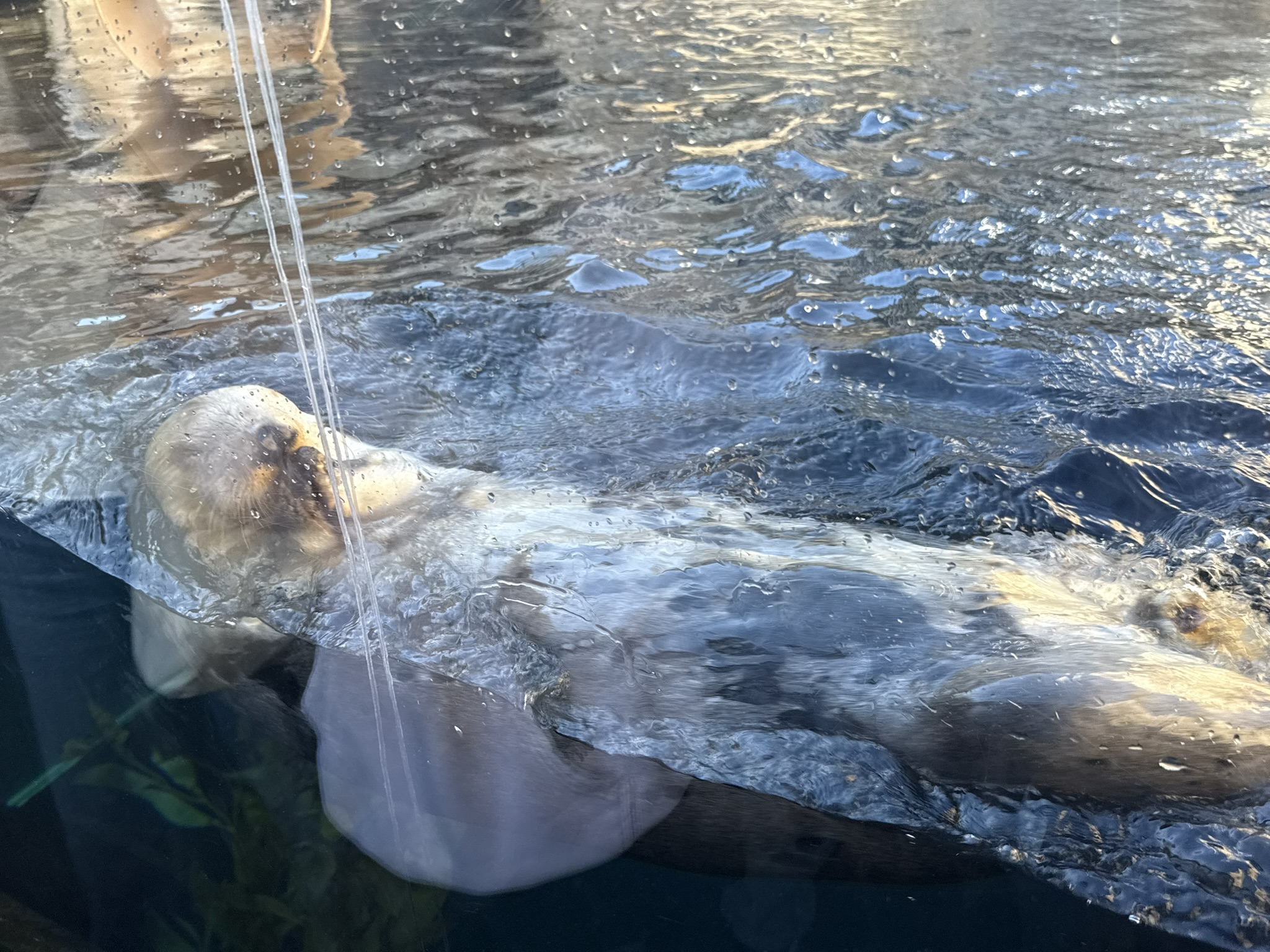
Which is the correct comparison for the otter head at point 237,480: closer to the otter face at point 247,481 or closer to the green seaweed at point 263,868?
the otter face at point 247,481

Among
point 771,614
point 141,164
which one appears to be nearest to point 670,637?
point 771,614

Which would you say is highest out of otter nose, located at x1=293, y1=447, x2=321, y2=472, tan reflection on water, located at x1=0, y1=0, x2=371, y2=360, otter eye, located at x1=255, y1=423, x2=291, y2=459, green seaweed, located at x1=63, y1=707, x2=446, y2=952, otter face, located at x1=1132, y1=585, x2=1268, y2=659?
tan reflection on water, located at x1=0, y1=0, x2=371, y2=360

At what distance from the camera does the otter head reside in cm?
226

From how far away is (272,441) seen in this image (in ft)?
7.75

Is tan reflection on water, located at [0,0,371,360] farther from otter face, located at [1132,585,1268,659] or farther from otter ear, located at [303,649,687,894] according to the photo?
otter face, located at [1132,585,1268,659]

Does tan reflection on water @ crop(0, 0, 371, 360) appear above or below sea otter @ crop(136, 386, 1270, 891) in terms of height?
above

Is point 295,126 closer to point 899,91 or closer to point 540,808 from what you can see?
point 899,91

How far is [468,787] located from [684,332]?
2.05 metres

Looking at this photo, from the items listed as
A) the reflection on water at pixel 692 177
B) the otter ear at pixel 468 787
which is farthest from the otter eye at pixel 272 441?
the reflection on water at pixel 692 177

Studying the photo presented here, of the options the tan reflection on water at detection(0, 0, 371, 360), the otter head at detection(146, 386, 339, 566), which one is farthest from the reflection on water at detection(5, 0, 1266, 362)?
the otter head at detection(146, 386, 339, 566)

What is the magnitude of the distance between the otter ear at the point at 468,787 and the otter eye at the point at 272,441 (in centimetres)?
64

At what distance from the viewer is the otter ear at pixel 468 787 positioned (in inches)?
60.1

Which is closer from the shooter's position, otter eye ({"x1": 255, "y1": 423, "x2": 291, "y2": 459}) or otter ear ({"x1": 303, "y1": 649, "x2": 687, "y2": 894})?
otter ear ({"x1": 303, "y1": 649, "x2": 687, "y2": 894})

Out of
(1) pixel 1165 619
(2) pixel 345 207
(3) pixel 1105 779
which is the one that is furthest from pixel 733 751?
(2) pixel 345 207
